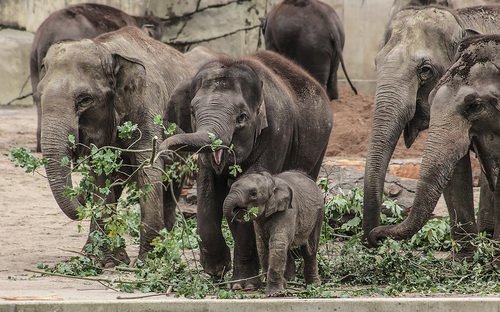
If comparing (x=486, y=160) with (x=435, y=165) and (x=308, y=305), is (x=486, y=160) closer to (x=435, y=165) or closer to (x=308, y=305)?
(x=435, y=165)

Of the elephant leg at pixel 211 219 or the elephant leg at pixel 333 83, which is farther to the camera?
the elephant leg at pixel 333 83

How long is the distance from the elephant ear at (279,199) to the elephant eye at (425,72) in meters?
2.68

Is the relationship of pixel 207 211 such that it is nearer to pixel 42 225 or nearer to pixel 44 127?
pixel 44 127

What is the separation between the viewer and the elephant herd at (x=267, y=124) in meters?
9.42

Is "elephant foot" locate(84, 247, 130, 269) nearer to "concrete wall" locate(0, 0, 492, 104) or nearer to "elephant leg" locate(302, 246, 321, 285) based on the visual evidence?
"elephant leg" locate(302, 246, 321, 285)

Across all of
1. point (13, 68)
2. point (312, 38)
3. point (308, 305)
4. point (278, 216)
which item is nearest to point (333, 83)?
point (312, 38)

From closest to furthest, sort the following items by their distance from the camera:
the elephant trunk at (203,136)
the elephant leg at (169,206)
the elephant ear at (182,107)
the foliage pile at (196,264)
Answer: the elephant trunk at (203,136) → the foliage pile at (196,264) → the elephant ear at (182,107) → the elephant leg at (169,206)

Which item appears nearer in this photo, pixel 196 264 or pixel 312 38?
pixel 196 264

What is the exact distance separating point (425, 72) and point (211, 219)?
2.60m

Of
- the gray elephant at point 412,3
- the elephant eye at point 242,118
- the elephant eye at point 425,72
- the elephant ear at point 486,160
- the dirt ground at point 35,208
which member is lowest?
the dirt ground at point 35,208

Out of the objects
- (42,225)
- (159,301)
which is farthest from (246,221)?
(42,225)

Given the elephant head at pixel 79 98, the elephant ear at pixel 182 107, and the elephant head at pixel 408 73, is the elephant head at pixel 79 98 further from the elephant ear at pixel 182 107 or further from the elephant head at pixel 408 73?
the elephant head at pixel 408 73

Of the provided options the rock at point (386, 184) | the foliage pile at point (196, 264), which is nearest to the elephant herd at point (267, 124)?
the foliage pile at point (196, 264)

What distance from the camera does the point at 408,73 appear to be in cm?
1149
